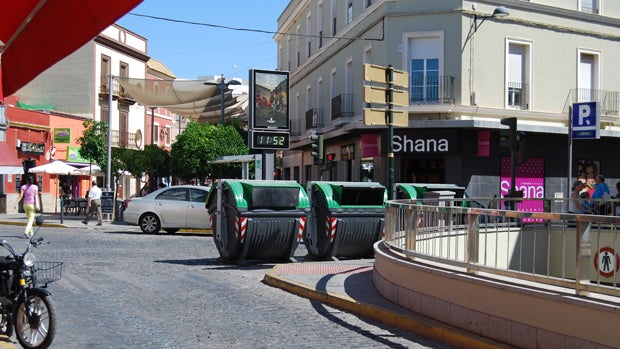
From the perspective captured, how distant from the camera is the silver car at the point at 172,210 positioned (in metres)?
19.9

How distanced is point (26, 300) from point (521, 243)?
491cm

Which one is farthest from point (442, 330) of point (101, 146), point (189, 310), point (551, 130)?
point (101, 146)

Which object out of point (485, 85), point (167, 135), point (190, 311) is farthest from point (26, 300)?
point (167, 135)

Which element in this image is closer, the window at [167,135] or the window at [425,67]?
the window at [425,67]

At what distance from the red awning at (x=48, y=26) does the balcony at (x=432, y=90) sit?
18714mm

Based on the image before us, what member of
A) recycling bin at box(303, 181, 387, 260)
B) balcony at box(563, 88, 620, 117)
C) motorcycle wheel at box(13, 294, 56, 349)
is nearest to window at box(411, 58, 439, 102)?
balcony at box(563, 88, 620, 117)

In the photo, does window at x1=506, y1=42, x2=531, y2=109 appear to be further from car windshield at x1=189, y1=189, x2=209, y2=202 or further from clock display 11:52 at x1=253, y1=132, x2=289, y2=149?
car windshield at x1=189, y1=189, x2=209, y2=202

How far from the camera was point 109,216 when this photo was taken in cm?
2595

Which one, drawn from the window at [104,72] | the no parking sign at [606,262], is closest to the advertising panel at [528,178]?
the no parking sign at [606,262]

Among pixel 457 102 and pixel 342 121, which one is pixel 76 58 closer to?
pixel 342 121

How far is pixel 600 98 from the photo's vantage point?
24.9 m

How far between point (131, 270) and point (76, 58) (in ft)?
102

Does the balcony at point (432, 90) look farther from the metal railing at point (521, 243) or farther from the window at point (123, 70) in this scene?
the window at point (123, 70)

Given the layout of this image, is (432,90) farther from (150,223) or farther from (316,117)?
(150,223)
